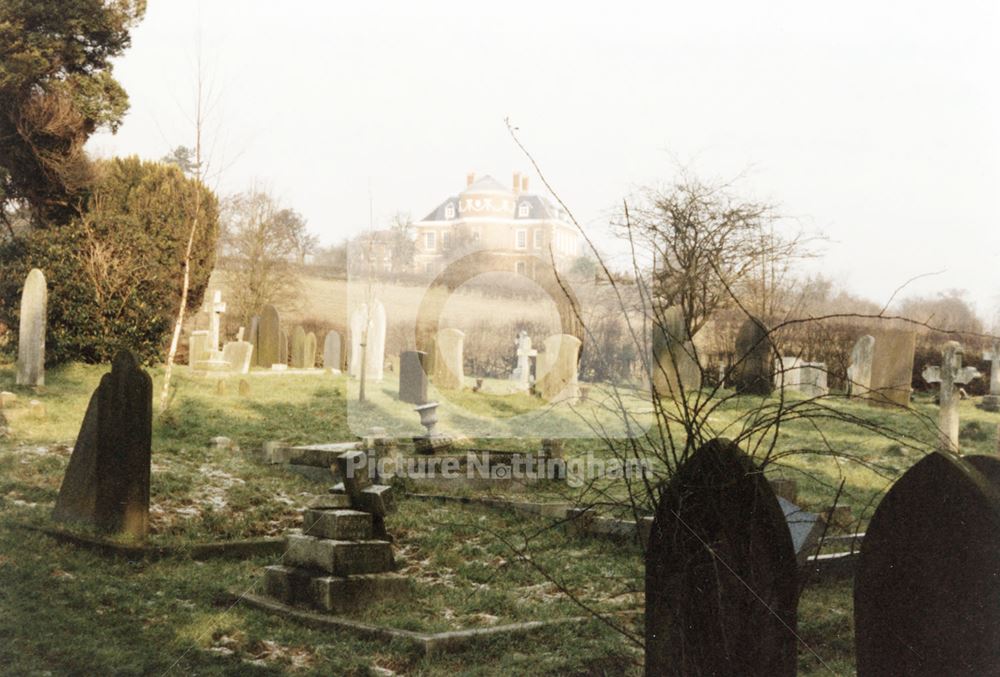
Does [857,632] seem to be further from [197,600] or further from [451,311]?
[451,311]

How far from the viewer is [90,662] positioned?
3674mm

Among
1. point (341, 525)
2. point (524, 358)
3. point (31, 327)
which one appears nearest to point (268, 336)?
point (31, 327)

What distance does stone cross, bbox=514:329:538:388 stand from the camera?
6047 mm

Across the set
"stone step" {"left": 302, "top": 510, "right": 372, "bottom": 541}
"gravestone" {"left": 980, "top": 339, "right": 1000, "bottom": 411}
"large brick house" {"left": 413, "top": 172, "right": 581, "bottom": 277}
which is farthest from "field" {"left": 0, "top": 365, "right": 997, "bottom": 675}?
"gravestone" {"left": 980, "top": 339, "right": 1000, "bottom": 411}

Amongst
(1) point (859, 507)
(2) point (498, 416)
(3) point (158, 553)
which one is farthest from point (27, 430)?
(1) point (859, 507)

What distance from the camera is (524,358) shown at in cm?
634

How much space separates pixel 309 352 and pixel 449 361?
1.22m

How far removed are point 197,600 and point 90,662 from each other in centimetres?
55

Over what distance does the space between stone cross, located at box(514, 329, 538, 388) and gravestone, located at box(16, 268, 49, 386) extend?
9.73 feet

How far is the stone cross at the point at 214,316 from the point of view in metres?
5.07

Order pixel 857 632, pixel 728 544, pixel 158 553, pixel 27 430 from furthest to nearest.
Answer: pixel 27 430 → pixel 158 553 → pixel 857 632 → pixel 728 544

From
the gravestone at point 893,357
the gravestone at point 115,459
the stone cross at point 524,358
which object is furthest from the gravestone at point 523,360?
the gravestone at point 893,357

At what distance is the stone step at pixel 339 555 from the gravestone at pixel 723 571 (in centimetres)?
222

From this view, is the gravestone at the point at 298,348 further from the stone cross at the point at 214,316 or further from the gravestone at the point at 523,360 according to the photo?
the gravestone at the point at 523,360
